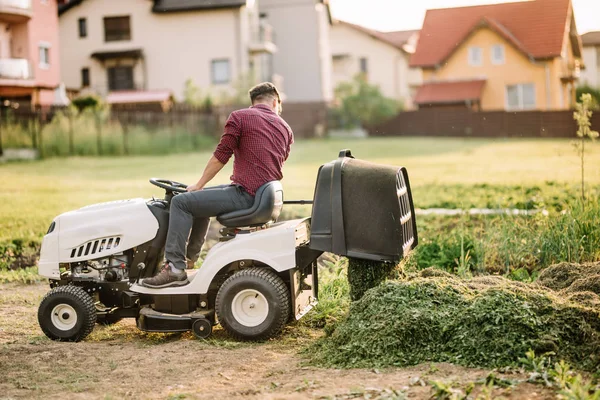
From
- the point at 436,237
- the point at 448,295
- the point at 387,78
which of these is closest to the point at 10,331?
the point at 448,295

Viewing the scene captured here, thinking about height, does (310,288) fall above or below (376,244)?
below

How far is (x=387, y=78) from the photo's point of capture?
2355 inches

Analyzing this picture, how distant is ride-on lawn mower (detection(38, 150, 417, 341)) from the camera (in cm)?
598

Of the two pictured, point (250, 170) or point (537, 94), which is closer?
point (250, 170)

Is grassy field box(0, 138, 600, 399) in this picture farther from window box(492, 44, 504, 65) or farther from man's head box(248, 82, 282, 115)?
window box(492, 44, 504, 65)

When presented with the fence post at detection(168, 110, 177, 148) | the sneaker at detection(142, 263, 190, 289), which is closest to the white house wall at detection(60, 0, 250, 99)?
the fence post at detection(168, 110, 177, 148)

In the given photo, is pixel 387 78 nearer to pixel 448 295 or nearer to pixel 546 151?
pixel 546 151

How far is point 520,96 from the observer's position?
4088 centimetres

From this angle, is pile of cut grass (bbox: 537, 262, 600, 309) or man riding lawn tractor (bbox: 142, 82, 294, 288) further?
man riding lawn tractor (bbox: 142, 82, 294, 288)

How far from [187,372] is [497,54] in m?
38.6

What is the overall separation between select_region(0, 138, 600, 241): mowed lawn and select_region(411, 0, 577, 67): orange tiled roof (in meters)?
4.84

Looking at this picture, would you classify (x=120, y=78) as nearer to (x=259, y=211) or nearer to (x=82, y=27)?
(x=82, y=27)

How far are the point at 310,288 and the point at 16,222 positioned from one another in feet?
22.9

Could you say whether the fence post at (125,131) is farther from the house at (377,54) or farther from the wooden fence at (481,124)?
the house at (377,54)
